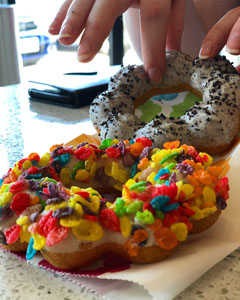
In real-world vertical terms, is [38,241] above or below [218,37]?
below

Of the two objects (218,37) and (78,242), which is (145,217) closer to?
(78,242)

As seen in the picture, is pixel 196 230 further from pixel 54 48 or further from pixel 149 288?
pixel 54 48

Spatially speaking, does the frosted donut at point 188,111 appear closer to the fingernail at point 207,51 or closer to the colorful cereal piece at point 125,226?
the fingernail at point 207,51

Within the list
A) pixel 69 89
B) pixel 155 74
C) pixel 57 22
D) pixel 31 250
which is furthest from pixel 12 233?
pixel 69 89

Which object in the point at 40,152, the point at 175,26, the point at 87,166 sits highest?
the point at 175,26


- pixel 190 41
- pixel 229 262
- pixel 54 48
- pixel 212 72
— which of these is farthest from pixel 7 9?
pixel 54 48
